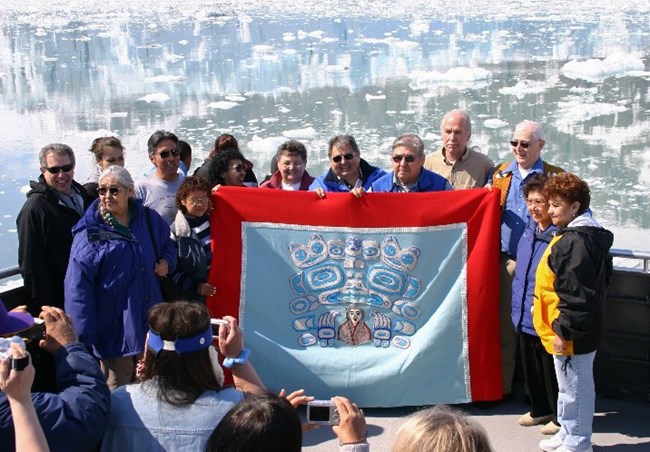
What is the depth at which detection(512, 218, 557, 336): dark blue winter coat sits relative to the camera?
13.5 ft

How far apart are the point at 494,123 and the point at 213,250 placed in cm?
884

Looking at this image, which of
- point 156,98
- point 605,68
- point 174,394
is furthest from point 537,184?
point 605,68

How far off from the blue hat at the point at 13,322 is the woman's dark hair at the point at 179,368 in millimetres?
478

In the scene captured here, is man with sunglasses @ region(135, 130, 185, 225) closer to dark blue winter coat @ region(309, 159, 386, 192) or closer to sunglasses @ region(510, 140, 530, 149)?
dark blue winter coat @ region(309, 159, 386, 192)

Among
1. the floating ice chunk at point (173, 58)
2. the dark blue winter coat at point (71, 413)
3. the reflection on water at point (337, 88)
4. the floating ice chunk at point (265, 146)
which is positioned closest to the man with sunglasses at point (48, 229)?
the dark blue winter coat at point (71, 413)

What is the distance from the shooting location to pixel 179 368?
2381mm

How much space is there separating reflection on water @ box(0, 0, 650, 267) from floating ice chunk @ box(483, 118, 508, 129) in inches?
1.9

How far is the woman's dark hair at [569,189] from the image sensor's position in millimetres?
3881

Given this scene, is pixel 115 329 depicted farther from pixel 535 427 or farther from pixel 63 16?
pixel 63 16

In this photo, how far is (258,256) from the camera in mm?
4734

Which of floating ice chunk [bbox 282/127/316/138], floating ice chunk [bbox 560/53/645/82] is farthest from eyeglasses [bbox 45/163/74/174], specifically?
floating ice chunk [bbox 560/53/645/82]

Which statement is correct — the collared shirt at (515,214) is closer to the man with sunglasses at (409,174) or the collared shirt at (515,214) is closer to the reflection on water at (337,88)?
the man with sunglasses at (409,174)

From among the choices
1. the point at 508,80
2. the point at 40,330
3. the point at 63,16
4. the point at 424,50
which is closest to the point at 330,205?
the point at 40,330

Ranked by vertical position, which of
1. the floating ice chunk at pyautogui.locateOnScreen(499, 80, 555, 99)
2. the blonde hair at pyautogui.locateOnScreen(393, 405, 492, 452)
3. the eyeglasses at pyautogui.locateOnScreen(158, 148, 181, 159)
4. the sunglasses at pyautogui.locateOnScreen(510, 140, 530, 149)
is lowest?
Answer: the floating ice chunk at pyautogui.locateOnScreen(499, 80, 555, 99)
